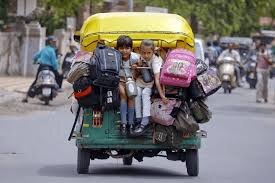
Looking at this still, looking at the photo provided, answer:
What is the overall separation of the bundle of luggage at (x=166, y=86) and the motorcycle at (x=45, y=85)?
14256mm

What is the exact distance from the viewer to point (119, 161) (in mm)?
14930

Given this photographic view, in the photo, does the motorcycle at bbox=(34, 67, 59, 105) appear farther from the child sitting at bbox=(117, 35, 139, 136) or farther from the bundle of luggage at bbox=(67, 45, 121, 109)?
the bundle of luggage at bbox=(67, 45, 121, 109)

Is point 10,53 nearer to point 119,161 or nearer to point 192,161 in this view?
point 119,161

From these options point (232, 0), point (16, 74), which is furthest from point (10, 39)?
point (232, 0)

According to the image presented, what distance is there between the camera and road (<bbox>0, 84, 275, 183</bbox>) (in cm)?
1270

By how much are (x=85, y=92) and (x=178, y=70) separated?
1.12 meters


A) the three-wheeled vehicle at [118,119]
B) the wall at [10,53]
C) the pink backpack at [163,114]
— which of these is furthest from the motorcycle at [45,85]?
the pink backpack at [163,114]

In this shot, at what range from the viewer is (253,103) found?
32906 millimetres

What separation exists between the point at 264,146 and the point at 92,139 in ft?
21.1

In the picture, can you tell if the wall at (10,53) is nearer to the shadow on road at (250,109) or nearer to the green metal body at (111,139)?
the shadow on road at (250,109)

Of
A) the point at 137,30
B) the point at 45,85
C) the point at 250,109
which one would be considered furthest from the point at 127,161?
the point at 250,109

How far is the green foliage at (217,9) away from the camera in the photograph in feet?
192

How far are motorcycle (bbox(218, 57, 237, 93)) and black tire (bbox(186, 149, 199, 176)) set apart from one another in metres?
25.5

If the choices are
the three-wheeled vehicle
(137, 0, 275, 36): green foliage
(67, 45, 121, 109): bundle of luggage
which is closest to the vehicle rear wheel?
the three-wheeled vehicle
